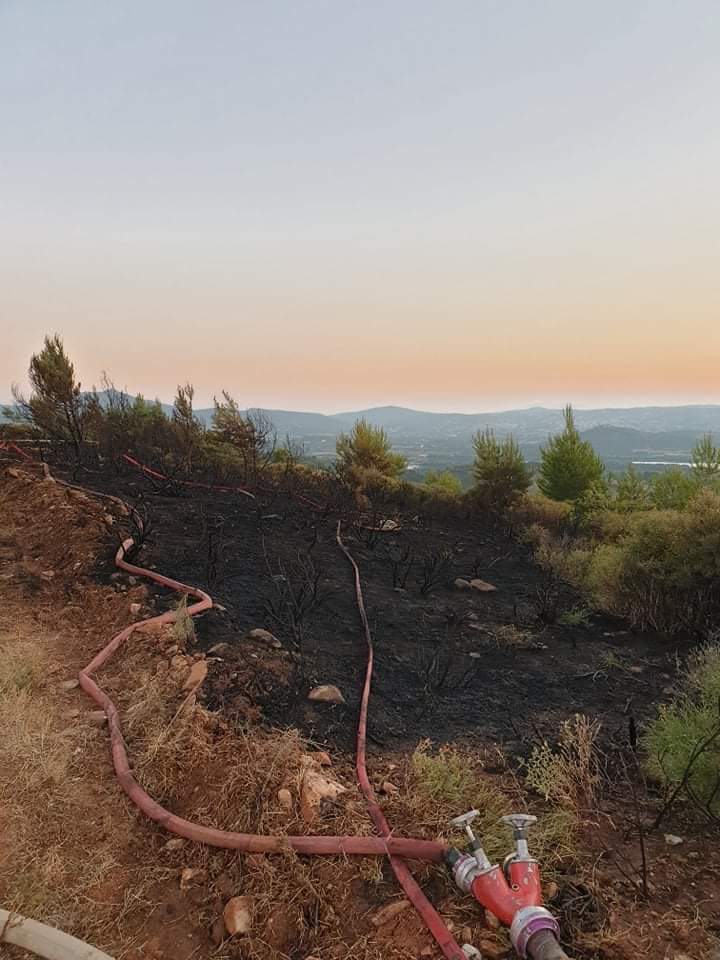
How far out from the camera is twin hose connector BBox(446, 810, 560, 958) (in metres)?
1.98

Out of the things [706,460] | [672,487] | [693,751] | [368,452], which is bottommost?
[693,751]

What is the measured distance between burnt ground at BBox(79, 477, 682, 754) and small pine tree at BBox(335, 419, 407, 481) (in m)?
5.21

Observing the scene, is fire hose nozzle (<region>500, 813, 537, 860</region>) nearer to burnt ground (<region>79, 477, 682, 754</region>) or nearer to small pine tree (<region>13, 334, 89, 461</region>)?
burnt ground (<region>79, 477, 682, 754</region>)

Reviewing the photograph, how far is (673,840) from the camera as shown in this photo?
2.68m

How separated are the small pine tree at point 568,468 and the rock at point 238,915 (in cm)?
1399

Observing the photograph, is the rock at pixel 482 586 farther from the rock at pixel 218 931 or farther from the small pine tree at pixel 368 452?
the small pine tree at pixel 368 452

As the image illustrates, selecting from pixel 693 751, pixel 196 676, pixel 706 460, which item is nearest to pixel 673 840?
pixel 693 751

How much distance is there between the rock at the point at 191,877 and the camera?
8.25 ft

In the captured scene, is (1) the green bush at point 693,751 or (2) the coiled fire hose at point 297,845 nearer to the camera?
(2) the coiled fire hose at point 297,845

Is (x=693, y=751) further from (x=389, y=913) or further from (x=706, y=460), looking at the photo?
(x=706, y=460)

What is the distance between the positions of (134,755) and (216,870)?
3.48 ft

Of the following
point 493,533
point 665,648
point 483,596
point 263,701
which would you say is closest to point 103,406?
point 493,533

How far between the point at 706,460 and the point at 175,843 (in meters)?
11.8

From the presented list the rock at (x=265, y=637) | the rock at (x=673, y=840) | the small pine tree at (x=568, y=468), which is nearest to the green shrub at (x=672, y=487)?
the small pine tree at (x=568, y=468)
